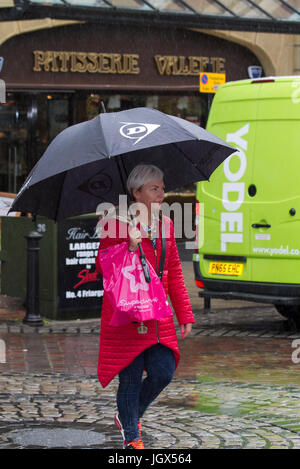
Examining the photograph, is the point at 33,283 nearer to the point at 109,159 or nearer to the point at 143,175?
the point at 109,159

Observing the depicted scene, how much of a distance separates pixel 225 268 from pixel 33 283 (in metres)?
2.03

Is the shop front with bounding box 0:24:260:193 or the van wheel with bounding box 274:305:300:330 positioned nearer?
the van wheel with bounding box 274:305:300:330

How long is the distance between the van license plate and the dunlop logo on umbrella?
16.3 ft

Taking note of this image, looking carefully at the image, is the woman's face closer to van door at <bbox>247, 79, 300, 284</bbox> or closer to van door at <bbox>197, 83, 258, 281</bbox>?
van door at <bbox>247, 79, 300, 284</bbox>

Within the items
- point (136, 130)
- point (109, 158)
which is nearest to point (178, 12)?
point (109, 158)

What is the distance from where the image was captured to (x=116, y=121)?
5445 millimetres

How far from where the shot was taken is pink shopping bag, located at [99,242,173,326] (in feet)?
16.8

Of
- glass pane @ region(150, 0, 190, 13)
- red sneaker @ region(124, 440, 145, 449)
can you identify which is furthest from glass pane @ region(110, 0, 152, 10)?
red sneaker @ region(124, 440, 145, 449)

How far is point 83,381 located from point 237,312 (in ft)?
14.4

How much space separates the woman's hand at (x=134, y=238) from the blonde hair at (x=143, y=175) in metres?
0.28

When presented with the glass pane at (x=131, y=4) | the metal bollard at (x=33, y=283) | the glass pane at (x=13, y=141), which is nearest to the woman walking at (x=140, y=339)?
the metal bollard at (x=33, y=283)

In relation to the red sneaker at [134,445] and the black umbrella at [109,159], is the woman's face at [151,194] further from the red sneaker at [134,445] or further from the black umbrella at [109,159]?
the red sneaker at [134,445]

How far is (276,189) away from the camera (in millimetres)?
9883
